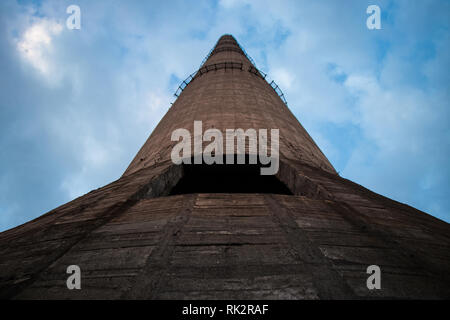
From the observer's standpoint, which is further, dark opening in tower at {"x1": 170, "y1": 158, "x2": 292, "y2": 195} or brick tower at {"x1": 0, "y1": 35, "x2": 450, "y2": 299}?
dark opening in tower at {"x1": 170, "y1": 158, "x2": 292, "y2": 195}

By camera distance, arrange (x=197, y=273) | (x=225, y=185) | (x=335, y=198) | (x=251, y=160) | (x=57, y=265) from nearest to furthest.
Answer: (x=197, y=273)
(x=57, y=265)
(x=335, y=198)
(x=251, y=160)
(x=225, y=185)

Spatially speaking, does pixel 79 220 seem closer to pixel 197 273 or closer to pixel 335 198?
pixel 197 273

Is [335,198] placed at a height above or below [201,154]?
below

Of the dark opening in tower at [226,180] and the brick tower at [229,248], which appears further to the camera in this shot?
the dark opening in tower at [226,180]

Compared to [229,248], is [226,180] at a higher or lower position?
higher

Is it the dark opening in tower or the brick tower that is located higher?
the dark opening in tower

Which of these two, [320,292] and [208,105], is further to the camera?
[208,105]

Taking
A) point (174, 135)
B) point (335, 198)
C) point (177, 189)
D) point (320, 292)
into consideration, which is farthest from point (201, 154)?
point (320, 292)

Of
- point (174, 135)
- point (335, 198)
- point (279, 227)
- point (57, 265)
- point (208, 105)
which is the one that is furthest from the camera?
point (208, 105)

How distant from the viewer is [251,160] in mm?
3975

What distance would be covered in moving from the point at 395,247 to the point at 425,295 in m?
0.50

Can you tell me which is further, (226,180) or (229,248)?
(226,180)

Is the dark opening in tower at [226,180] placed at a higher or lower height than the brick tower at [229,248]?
higher

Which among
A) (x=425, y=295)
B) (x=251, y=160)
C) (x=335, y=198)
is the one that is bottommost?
(x=425, y=295)
